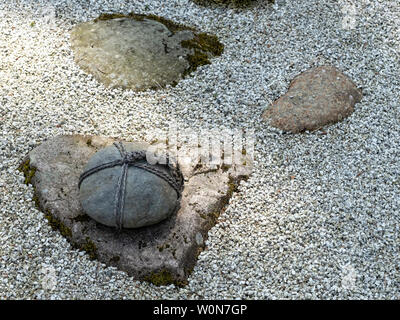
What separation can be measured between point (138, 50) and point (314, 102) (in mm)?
2187

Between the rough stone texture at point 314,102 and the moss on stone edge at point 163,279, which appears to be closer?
the moss on stone edge at point 163,279

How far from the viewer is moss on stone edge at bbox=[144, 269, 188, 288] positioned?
374 cm

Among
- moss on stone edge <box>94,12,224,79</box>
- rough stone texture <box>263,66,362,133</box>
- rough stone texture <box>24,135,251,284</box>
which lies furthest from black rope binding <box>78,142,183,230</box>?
moss on stone edge <box>94,12,224,79</box>

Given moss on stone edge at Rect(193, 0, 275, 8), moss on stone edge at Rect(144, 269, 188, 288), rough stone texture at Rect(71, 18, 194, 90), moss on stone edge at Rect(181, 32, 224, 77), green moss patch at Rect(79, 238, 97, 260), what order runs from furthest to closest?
moss on stone edge at Rect(193, 0, 275, 8) → moss on stone edge at Rect(181, 32, 224, 77) → rough stone texture at Rect(71, 18, 194, 90) → green moss patch at Rect(79, 238, 97, 260) → moss on stone edge at Rect(144, 269, 188, 288)

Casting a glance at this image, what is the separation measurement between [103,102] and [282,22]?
2.69 metres

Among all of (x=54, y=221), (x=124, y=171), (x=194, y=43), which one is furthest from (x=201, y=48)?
(x=54, y=221)

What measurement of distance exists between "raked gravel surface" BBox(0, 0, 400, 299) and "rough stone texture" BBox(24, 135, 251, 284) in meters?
0.11

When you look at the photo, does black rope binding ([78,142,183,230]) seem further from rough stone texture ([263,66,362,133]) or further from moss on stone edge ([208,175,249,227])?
rough stone texture ([263,66,362,133])

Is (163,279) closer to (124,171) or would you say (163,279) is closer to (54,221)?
(124,171)

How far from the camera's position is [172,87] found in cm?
532

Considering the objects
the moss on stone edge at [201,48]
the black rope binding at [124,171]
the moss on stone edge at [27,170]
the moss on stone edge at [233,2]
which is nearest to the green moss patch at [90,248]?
the black rope binding at [124,171]

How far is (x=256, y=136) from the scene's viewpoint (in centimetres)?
485

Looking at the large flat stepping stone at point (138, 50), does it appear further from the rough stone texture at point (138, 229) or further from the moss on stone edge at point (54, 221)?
the moss on stone edge at point (54, 221)

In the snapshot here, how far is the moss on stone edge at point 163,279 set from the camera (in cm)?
374
